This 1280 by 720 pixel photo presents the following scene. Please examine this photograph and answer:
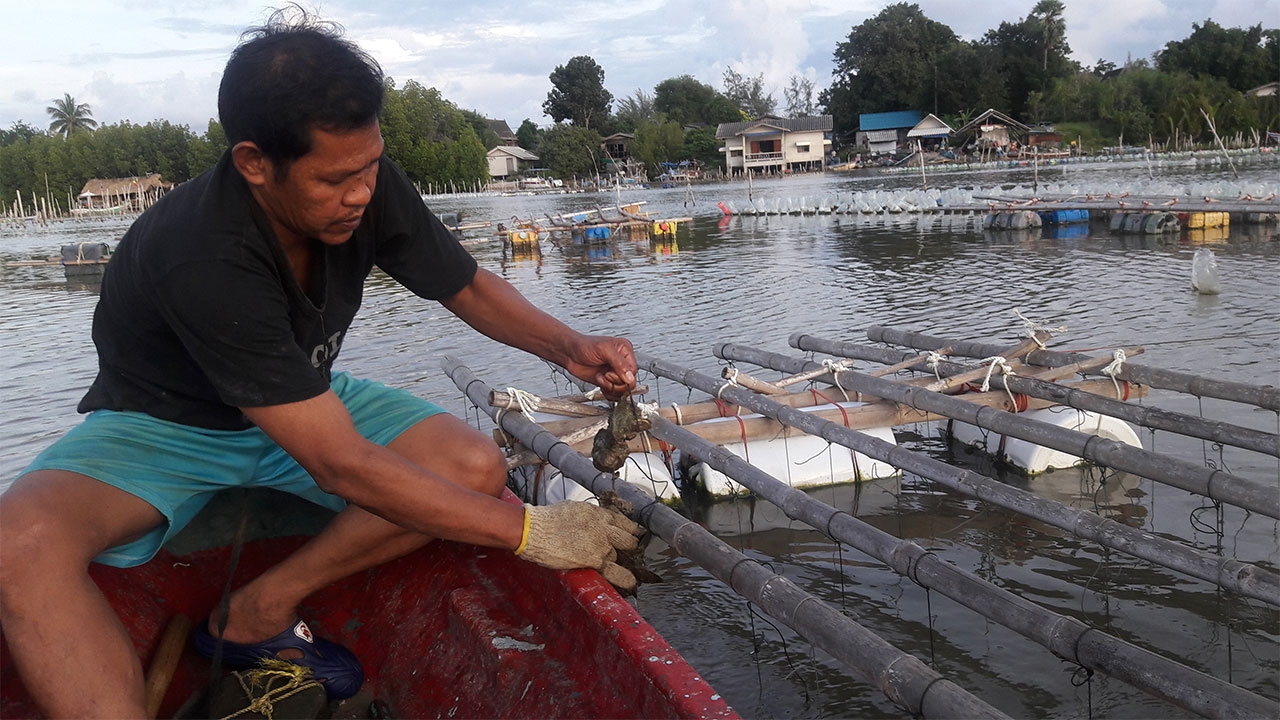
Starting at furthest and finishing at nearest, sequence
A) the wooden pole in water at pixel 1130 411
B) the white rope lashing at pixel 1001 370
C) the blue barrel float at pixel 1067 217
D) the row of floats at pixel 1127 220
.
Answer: the blue barrel float at pixel 1067 217
the row of floats at pixel 1127 220
the white rope lashing at pixel 1001 370
the wooden pole in water at pixel 1130 411

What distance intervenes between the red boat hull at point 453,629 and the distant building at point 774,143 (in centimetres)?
7416

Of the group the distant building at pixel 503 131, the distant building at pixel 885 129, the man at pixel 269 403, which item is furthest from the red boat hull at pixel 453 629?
the distant building at pixel 503 131

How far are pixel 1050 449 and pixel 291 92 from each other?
532 centimetres

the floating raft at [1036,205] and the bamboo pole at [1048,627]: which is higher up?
the floating raft at [1036,205]

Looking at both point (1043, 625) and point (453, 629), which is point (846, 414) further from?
point (453, 629)

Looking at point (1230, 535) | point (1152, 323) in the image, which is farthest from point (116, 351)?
point (1152, 323)

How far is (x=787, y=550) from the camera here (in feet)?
17.4

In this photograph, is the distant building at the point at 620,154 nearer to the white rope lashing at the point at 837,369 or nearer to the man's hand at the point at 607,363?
the white rope lashing at the point at 837,369

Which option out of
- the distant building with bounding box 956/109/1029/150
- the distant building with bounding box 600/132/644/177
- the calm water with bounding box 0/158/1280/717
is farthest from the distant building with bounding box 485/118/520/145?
the calm water with bounding box 0/158/1280/717

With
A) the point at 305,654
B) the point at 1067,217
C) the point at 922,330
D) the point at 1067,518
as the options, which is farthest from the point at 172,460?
the point at 1067,217

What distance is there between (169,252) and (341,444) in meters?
0.54

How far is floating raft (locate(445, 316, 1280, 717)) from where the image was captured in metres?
2.43

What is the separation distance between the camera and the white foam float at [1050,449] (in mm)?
5805

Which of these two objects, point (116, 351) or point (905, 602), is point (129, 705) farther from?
point (905, 602)
